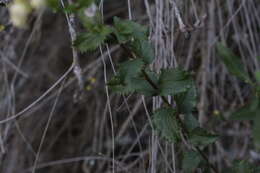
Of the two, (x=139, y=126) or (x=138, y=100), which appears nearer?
(x=138, y=100)

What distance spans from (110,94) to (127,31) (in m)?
0.90

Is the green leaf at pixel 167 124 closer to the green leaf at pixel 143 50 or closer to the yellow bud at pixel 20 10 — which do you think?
the green leaf at pixel 143 50

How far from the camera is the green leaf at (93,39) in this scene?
1.97 ft

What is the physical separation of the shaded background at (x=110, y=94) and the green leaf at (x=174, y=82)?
7.2 inches

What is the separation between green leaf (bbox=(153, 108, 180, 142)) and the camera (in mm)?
708

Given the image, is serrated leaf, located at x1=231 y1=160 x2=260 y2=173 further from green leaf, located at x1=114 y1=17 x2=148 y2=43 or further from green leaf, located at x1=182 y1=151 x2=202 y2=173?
green leaf, located at x1=114 y1=17 x2=148 y2=43

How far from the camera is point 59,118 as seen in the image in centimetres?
178

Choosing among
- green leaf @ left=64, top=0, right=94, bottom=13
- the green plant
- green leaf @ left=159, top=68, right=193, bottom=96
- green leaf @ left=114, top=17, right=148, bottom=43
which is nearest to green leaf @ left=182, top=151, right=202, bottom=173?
the green plant

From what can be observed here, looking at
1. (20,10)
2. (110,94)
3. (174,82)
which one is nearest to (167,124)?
(174,82)

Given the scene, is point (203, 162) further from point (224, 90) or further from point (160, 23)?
point (224, 90)

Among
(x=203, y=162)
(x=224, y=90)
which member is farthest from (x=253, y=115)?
(x=224, y=90)

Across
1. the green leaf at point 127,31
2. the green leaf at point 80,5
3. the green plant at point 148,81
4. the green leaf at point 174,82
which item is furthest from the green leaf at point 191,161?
the green leaf at point 80,5

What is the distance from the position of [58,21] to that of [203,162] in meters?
1.30

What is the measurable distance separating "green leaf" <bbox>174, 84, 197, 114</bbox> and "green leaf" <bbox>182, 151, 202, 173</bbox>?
0.09 m
